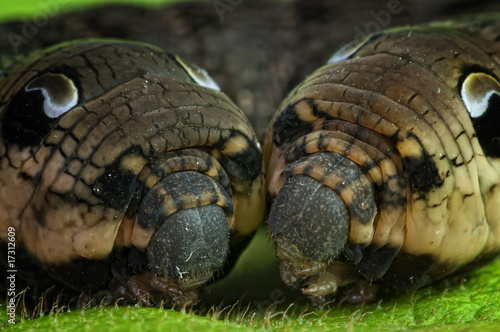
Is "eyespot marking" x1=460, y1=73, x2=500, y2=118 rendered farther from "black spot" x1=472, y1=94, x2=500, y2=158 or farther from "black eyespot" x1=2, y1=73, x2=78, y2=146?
"black eyespot" x1=2, y1=73, x2=78, y2=146

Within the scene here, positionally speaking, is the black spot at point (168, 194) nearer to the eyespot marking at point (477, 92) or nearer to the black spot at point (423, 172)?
the black spot at point (423, 172)

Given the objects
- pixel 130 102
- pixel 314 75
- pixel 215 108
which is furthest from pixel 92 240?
pixel 314 75

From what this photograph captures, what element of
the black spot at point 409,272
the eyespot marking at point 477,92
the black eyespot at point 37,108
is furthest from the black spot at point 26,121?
the eyespot marking at point 477,92

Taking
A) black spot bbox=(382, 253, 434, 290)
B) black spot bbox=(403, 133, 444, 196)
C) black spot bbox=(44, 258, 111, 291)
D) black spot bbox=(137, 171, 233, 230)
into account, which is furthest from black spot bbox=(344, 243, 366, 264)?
black spot bbox=(44, 258, 111, 291)

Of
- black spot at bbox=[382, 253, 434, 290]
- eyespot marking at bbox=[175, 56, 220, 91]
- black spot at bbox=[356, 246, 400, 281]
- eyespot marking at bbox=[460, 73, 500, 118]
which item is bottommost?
black spot at bbox=[382, 253, 434, 290]

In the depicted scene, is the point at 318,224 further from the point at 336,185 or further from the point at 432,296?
the point at 432,296

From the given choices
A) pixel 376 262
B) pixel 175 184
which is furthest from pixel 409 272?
pixel 175 184

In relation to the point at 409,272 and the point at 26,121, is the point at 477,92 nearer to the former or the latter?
the point at 409,272
